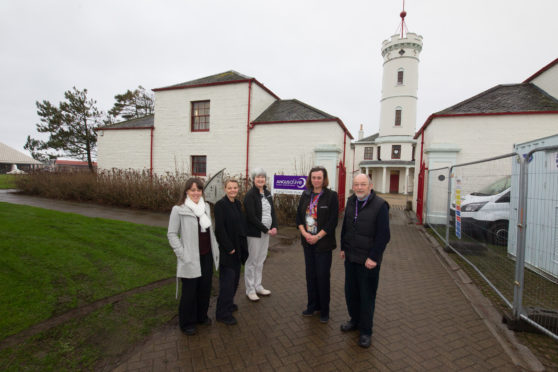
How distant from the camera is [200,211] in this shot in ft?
10.5

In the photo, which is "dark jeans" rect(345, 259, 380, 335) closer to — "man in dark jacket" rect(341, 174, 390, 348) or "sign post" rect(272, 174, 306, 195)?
"man in dark jacket" rect(341, 174, 390, 348)

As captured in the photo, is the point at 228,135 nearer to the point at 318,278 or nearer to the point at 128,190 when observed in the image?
the point at 128,190

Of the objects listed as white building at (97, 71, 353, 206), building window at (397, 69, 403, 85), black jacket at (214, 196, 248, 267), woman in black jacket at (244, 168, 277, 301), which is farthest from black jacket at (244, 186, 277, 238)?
building window at (397, 69, 403, 85)

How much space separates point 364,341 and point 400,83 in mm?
32783

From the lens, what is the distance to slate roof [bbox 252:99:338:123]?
13.2 meters

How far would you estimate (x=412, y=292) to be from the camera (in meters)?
4.68

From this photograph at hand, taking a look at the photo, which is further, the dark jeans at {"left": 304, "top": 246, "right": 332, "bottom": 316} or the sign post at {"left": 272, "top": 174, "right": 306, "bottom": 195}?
the sign post at {"left": 272, "top": 174, "right": 306, "bottom": 195}

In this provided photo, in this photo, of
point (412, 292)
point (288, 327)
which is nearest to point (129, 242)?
point (288, 327)

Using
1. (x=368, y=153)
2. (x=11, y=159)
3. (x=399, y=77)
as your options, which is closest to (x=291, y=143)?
(x=399, y=77)

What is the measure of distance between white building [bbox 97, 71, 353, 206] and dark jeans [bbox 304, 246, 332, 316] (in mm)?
8582

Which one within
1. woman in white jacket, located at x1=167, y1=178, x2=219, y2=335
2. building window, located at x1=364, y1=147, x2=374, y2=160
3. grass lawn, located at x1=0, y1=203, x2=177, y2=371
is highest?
building window, located at x1=364, y1=147, x2=374, y2=160

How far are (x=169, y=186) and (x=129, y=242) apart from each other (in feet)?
23.1

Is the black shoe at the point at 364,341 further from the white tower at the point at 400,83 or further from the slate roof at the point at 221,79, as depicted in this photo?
the white tower at the point at 400,83

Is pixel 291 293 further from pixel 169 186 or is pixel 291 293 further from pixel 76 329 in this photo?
pixel 169 186
